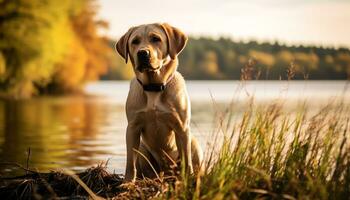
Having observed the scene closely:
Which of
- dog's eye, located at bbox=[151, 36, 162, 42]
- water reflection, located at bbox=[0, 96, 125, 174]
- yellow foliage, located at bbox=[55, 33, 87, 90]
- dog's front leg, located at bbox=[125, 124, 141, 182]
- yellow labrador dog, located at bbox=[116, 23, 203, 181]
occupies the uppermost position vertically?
dog's eye, located at bbox=[151, 36, 162, 42]

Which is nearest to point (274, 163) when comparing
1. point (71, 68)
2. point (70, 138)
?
point (70, 138)

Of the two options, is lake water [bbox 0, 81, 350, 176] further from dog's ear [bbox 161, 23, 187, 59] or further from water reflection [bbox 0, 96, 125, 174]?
dog's ear [bbox 161, 23, 187, 59]

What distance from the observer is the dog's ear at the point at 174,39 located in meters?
6.30

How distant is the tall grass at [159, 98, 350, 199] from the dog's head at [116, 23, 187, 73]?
3.47 ft

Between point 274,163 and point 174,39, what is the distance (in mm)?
1677

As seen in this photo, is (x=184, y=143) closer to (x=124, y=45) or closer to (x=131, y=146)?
(x=131, y=146)

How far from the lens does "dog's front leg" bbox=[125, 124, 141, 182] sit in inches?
253

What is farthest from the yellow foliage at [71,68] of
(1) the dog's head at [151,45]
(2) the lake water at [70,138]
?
(1) the dog's head at [151,45]

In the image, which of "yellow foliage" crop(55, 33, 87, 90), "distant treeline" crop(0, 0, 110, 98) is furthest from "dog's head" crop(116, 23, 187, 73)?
"yellow foliage" crop(55, 33, 87, 90)

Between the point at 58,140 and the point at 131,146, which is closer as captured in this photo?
the point at 131,146

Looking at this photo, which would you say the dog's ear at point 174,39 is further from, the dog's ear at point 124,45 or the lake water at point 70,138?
the lake water at point 70,138

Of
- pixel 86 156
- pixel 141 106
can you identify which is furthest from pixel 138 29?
pixel 86 156

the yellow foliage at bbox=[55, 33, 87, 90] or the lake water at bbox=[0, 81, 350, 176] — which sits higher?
the lake water at bbox=[0, 81, 350, 176]

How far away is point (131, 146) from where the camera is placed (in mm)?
6430
